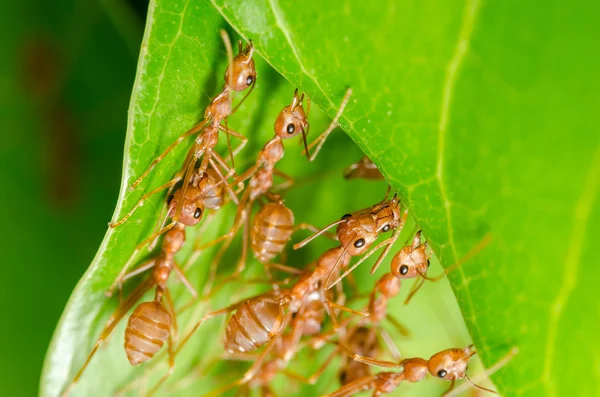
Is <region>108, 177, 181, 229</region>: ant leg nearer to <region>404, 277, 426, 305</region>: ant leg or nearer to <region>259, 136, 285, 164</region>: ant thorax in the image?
<region>259, 136, 285, 164</region>: ant thorax

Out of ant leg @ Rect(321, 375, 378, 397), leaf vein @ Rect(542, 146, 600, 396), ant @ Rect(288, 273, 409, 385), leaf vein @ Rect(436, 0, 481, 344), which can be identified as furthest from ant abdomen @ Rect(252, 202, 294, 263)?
leaf vein @ Rect(542, 146, 600, 396)

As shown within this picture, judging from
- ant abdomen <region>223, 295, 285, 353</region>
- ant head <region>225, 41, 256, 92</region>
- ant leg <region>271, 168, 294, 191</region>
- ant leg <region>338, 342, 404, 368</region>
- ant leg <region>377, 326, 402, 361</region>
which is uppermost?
ant leg <region>271, 168, 294, 191</region>

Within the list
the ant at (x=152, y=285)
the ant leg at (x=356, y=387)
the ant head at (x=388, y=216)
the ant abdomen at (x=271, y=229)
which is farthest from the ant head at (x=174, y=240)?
the ant leg at (x=356, y=387)

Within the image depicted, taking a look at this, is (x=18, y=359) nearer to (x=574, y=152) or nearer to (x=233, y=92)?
(x=233, y=92)

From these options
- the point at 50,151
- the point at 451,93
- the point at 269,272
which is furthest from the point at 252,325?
the point at 451,93

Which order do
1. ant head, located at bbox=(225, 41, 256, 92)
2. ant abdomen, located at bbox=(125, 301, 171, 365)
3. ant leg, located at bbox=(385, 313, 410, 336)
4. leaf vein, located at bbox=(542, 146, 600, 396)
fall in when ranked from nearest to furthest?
1. leaf vein, located at bbox=(542, 146, 600, 396)
2. ant head, located at bbox=(225, 41, 256, 92)
3. ant abdomen, located at bbox=(125, 301, 171, 365)
4. ant leg, located at bbox=(385, 313, 410, 336)

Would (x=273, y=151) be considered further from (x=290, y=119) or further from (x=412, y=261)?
(x=412, y=261)

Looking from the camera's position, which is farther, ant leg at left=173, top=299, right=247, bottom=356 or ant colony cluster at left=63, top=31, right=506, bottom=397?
ant leg at left=173, top=299, right=247, bottom=356

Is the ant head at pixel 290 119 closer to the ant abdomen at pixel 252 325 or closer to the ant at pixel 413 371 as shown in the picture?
the ant abdomen at pixel 252 325

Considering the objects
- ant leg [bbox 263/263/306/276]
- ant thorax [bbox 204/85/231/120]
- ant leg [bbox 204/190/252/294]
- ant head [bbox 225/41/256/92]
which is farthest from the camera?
ant leg [bbox 263/263/306/276]
